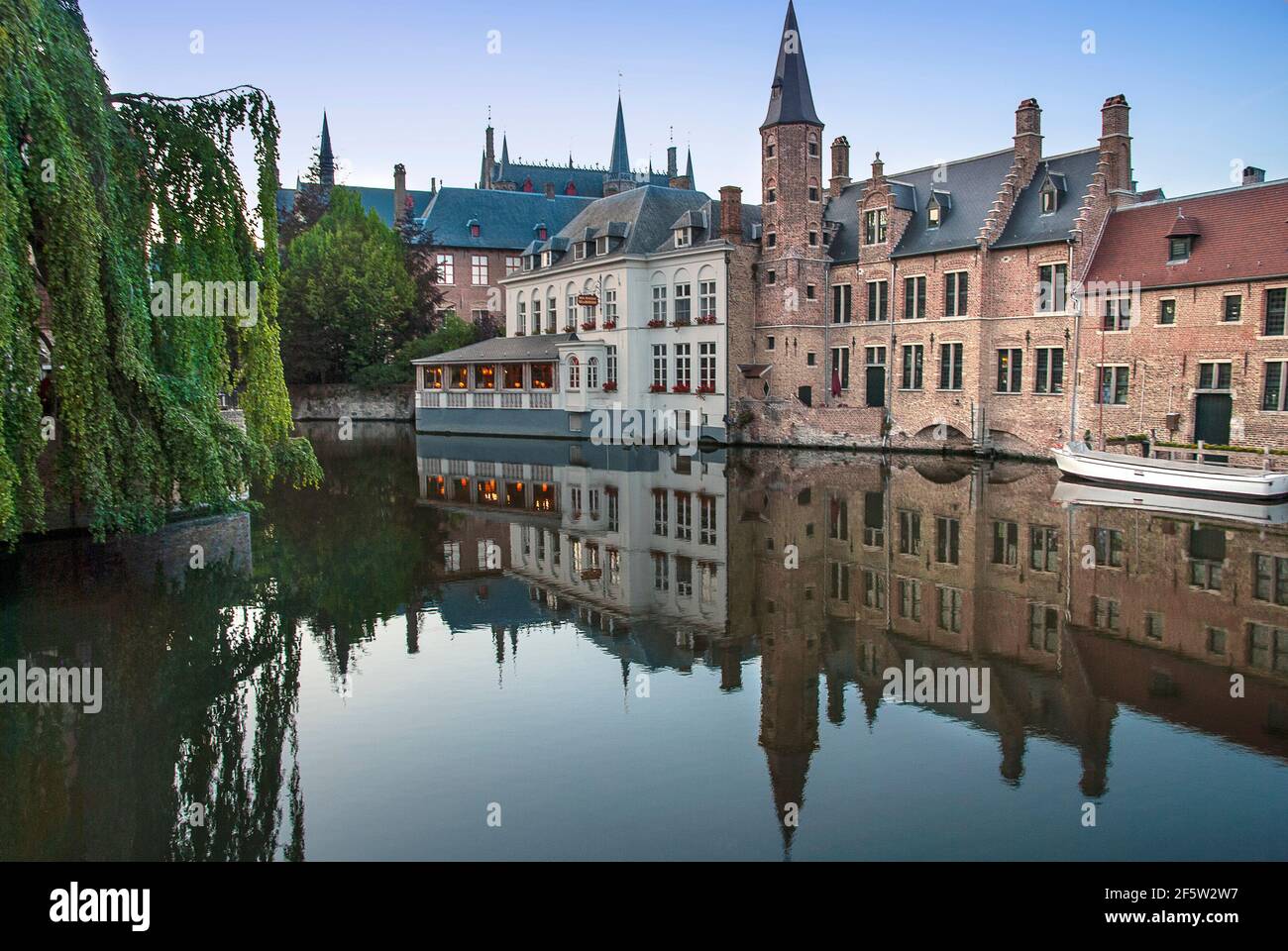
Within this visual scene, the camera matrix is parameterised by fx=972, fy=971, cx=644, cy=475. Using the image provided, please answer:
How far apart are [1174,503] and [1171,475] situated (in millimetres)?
1647

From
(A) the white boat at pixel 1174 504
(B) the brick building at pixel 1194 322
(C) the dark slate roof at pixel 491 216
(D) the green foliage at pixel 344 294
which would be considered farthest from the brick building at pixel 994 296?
(C) the dark slate roof at pixel 491 216

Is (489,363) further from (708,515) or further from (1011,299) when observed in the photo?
(708,515)

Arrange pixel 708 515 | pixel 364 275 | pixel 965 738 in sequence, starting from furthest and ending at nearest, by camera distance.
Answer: pixel 364 275
pixel 708 515
pixel 965 738

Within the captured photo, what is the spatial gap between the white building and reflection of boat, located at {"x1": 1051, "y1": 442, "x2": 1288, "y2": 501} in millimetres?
14685

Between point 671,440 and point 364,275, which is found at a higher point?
point 364,275

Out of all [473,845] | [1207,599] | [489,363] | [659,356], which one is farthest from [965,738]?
[489,363]

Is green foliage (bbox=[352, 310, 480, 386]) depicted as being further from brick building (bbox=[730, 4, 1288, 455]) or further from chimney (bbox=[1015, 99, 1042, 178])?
chimney (bbox=[1015, 99, 1042, 178])

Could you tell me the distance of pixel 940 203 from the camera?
3409 centimetres

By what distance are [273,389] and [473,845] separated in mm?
9431

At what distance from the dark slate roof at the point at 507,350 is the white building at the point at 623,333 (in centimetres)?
9

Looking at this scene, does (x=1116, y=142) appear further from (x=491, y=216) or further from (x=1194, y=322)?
(x=491, y=216)

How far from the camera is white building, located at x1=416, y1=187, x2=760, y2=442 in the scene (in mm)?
38125

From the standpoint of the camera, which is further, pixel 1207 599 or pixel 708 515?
pixel 708 515
